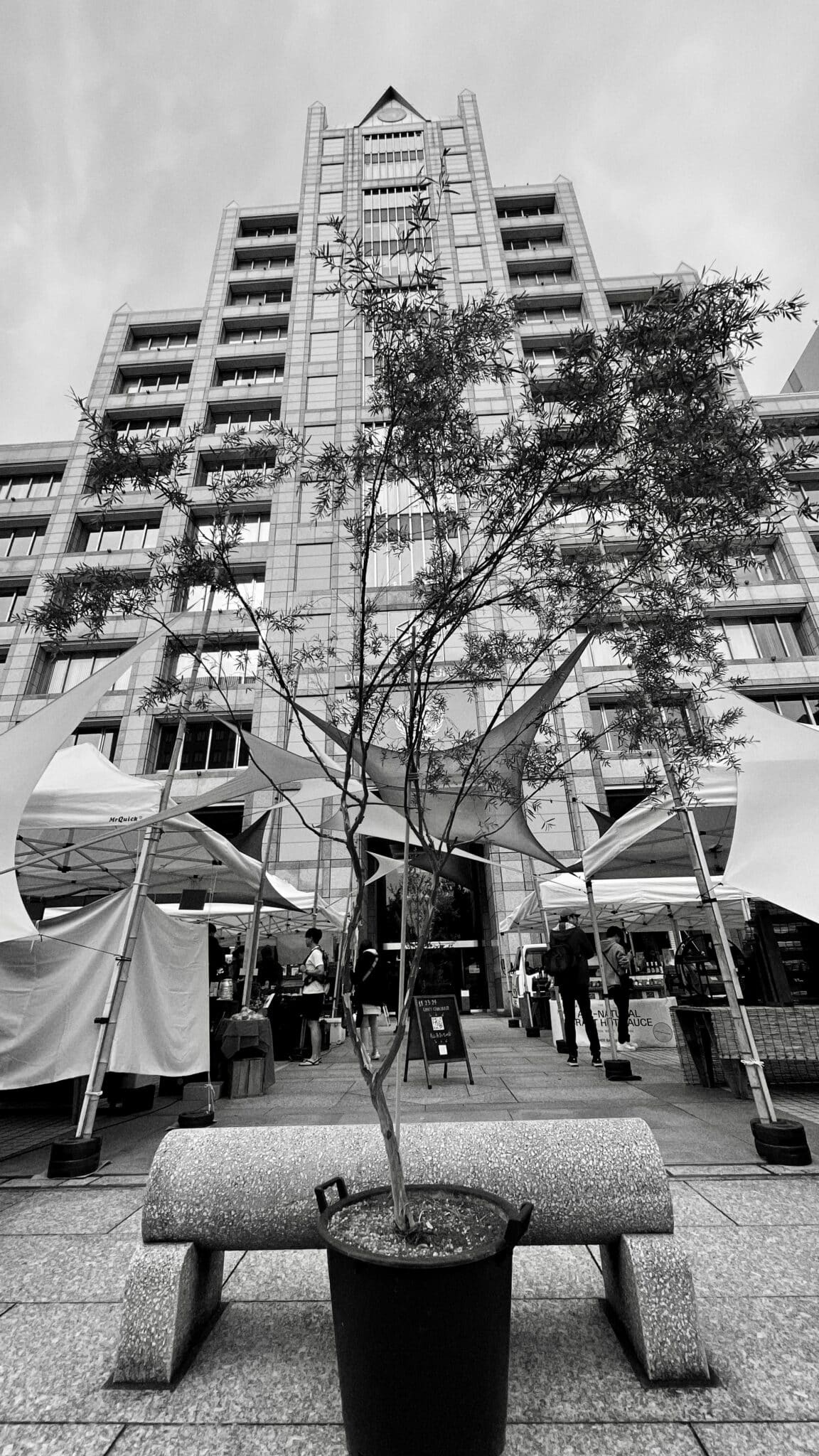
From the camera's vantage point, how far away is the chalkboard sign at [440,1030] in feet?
28.3

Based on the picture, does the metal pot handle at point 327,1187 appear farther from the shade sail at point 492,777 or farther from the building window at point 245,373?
the building window at point 245,373

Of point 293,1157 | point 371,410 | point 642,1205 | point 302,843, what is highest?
point 302,843

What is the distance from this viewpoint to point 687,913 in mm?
15602

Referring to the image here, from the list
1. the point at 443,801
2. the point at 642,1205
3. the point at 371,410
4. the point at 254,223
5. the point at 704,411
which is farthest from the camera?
the point at 254,223

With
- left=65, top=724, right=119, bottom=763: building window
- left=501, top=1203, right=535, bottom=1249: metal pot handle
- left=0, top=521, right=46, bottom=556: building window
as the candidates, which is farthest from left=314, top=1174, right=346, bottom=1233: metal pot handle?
left=0, top=521, right=46, bottom=556: building window

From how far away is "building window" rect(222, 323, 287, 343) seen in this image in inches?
1378

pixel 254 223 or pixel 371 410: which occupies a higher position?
pixel 254 223

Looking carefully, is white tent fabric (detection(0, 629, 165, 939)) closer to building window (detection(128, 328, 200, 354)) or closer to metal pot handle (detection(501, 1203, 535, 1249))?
metal pot handle (detection(501, 1203, 535, 1249))

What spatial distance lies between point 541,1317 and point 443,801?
6.75 m

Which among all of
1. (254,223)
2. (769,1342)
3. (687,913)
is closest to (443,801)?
(769,1342)

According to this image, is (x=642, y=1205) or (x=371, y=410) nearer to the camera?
(x=642, y=1205)

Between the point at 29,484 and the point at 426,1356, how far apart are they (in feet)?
125

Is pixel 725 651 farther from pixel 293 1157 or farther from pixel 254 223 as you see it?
pixel 254 223

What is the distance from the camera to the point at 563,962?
368 inches
